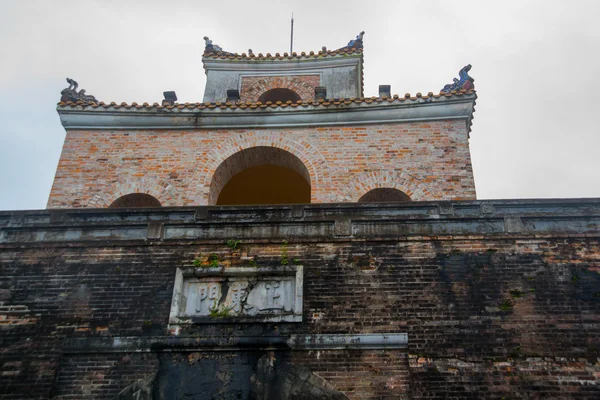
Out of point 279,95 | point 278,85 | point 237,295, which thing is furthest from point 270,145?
point 237,295

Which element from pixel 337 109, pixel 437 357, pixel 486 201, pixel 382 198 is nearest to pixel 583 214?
pixel 486 201

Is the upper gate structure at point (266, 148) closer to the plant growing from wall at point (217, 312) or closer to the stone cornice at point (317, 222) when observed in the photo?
the stone cornice at point (317, 222)

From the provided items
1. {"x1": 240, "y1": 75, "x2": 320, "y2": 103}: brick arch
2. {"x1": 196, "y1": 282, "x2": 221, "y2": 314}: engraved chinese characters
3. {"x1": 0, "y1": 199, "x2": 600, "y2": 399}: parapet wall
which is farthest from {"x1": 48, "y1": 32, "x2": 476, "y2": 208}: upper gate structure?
{"x1": 196, "y1": 282, "x2": 221, "y2": 314}: engraved chinese characters

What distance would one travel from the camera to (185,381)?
7.37m

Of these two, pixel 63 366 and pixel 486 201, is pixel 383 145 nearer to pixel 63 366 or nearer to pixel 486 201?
pixel 486 201

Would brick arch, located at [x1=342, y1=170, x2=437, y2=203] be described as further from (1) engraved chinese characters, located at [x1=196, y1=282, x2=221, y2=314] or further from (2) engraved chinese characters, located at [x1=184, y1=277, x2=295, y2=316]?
(1) engraved chinese characters, located at [x1=196, y1=282, x2=221, y2=314]

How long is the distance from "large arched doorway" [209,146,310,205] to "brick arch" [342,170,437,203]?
3.37 ft

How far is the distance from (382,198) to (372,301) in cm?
467

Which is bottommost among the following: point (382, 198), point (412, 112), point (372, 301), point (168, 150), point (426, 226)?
point (372, 301)

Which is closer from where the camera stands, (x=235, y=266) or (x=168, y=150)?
(x=235, y=266)

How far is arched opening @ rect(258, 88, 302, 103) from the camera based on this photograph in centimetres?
1578

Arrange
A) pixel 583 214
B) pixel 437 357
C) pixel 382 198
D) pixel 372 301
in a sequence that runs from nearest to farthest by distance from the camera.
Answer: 1. pixel 437 357
2. pixel 372 301
3. pixel 583 214
4. pixel 382 198

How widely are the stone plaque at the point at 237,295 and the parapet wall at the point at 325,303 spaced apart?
0.34ft

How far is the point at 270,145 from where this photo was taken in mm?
12430
